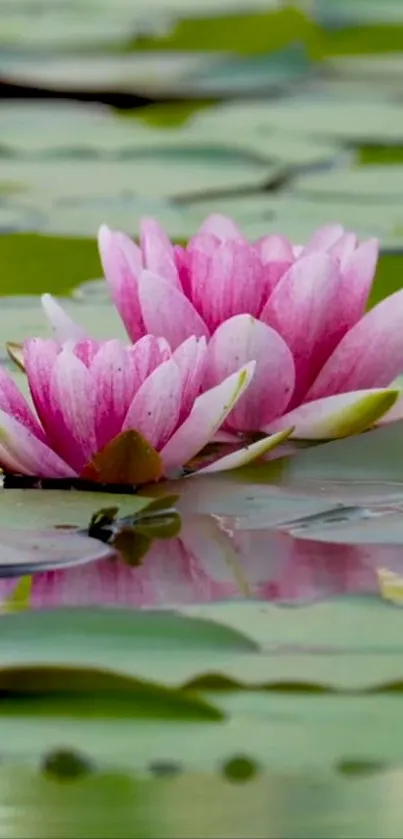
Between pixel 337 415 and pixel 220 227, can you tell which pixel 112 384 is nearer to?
pixel 337 415

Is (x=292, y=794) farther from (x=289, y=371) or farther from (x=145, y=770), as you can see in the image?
Answer: (x=289, y=371)

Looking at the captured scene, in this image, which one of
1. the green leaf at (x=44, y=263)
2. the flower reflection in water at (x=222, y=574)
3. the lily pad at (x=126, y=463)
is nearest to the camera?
the flower reflection in water at (x=222, y=574)

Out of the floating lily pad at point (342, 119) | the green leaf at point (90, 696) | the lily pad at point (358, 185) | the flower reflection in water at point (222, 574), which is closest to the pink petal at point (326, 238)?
the flower reflection in water at point (222, 574)

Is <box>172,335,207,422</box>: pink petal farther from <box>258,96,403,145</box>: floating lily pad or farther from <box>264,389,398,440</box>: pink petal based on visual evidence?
<box>258,96,403,145</box>: floating lily pad

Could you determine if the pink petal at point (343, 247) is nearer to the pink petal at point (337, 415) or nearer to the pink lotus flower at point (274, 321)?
the pink lotus flower at point (274, 321)

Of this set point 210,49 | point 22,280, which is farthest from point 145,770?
point 210,49
